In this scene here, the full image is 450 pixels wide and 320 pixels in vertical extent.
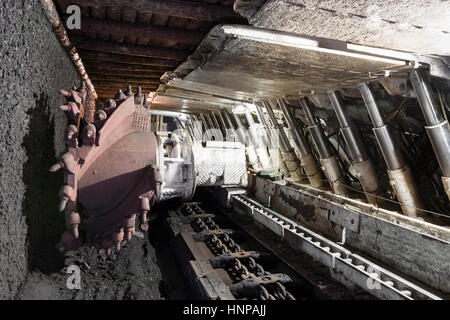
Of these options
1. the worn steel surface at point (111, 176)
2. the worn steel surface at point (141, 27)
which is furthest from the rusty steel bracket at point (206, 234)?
the worn steel surface at point (141, 27)

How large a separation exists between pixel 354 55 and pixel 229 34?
1348mm

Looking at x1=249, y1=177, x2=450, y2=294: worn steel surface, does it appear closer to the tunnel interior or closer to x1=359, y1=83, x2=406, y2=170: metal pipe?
the tunnel interior

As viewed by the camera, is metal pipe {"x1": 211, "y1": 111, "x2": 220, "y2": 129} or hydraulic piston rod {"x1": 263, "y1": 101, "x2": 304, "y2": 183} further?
metal pipe {"x1": 211, "y1": 111, "x2": 220, "y2": 129}

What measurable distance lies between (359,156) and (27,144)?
4594 millimetres

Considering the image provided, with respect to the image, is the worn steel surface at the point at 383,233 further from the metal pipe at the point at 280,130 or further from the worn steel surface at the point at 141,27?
the worn steel surface at the point at 141,27

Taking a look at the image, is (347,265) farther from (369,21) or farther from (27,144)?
(27,144)

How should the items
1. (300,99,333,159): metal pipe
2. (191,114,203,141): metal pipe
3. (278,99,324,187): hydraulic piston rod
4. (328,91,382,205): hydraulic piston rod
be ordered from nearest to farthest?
(328,91,382,205): hydraulic piston rod → (300,99,333,159): metal pipe → (278,99,324,187): hydraulic piston rod → (191,114,203,141): metal pipe


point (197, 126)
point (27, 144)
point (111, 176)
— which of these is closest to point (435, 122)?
point (111, 176)

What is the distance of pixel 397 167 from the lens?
406 centimetres

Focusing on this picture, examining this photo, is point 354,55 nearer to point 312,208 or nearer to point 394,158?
point 394,158

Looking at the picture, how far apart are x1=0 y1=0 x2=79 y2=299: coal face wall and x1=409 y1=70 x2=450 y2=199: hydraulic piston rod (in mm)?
3893

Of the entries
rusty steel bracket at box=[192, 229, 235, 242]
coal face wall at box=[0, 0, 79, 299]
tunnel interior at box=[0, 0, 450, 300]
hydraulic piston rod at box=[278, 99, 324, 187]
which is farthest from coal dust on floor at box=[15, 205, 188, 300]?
hydraulic piston rod at box=[278, 99, 324, 187]

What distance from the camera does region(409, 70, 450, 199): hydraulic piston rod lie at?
328 centimetres
